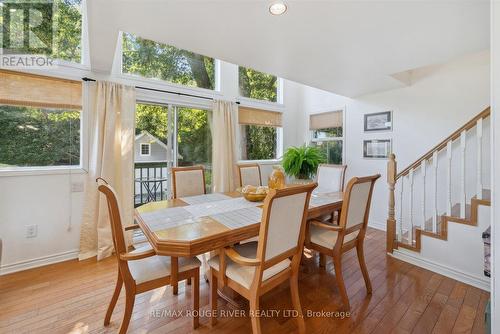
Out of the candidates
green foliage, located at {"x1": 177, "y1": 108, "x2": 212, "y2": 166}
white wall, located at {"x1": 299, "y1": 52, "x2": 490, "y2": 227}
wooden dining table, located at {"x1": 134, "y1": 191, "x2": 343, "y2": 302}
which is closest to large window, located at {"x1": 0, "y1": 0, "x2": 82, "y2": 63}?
green foliage, located at {"x1": 177, "y1": 108, "x2": 212, "y2": 166}

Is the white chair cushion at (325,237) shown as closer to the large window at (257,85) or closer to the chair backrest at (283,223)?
the chair backrest at (283,223)

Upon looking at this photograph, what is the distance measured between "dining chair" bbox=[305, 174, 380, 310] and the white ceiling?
1.30 meters

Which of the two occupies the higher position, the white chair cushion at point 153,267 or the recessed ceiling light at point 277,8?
the recessed ceiling light at point 277,8

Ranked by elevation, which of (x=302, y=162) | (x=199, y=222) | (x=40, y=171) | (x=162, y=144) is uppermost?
(x=162, y=144)

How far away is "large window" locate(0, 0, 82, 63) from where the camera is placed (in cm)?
235

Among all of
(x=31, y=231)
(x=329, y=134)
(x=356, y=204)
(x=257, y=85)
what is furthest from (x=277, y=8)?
(x=329, y=134)

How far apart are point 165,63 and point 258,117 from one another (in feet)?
6.43

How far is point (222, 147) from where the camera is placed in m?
3.79

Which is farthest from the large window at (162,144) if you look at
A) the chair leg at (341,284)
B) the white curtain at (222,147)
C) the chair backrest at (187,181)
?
the chair leg at (341,284)

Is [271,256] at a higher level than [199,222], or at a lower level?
lower

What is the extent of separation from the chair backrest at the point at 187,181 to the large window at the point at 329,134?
299 cm

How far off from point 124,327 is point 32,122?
2.49 m

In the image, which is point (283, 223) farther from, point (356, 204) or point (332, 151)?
point (332, 151)

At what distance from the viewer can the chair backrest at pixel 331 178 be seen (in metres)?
2.97
